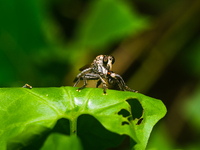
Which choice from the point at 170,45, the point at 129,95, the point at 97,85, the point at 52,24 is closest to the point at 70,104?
the point at 129,95

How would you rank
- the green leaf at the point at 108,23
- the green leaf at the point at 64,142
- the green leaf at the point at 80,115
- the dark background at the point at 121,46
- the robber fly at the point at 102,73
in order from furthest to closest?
the green leaf at the point at 108,23
the dark background at the point at 121,46
the robber fly at the point at 102,73
the green leaf at the point at 80,115
the green leaf at the point at 64,142

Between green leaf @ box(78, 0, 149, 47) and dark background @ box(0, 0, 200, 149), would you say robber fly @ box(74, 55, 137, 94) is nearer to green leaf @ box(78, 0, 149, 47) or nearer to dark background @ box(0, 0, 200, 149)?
dark background @ box(0, 0, 200, 149)

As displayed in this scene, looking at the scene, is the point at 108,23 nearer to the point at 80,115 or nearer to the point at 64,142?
the point at 80,115

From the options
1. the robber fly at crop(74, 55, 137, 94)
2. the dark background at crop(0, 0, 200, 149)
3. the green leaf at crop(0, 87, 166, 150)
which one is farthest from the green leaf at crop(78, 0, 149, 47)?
the green leaf at crop(0, 87, 166, 150)

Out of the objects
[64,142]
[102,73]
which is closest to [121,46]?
[102,73]

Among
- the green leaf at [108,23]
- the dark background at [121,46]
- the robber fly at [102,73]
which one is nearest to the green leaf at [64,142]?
the robber fly at [102,73]

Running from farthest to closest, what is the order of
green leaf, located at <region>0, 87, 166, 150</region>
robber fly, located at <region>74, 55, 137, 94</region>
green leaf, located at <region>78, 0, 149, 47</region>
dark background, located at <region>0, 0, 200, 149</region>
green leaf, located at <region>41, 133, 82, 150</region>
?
green leaf, located at <region>78, 0, 149, 47</region>
dark background, located at <region>0, 0, 200, 149</region>
robber fly, located at <region>74, 55, 137, 94</region>
green leaf, located at <region>0, 87, 166, 150</region>
green leaf, located at <region>41, 133, 82, 150</region>

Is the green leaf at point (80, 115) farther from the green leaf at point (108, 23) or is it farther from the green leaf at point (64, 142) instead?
the green leaf at point (108, 23)
